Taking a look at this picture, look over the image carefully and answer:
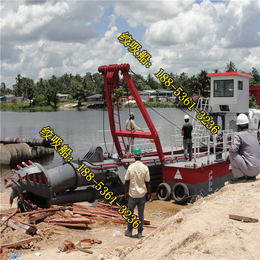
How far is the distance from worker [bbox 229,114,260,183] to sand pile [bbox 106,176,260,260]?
1.37 ft

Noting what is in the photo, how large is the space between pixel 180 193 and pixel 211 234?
8.07m

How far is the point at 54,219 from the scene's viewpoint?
8.70m

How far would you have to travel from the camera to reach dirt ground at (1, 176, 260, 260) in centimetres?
405

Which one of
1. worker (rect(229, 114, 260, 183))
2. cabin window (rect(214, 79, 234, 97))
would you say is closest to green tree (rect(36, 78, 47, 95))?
cabin window (rect(214, 79, 234, 97))

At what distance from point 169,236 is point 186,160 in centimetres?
855

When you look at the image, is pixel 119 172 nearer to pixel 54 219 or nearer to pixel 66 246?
pixel 54 219

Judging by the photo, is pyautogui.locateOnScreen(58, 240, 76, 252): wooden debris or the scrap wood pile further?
the scrap wood pile

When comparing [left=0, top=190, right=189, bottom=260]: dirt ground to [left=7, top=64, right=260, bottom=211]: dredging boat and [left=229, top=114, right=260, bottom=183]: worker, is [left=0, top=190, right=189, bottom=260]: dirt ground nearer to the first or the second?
[left=7, top=64, right=260, bottom=211]: dredging boat

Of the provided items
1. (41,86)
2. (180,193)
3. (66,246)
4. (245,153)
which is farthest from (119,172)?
(41,86)

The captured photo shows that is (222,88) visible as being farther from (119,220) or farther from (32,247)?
(32,247)

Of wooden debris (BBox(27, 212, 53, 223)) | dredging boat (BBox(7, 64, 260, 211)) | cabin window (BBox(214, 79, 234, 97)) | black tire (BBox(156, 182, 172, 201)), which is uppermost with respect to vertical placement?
cabin window (BBox(214, 79, 234, 97))

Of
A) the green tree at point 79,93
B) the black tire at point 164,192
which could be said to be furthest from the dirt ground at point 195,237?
the green tree at point 79,93

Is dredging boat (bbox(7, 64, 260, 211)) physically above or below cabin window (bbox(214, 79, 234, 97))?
below

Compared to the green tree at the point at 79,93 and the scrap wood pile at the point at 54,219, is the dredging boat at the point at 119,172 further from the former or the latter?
the green tree at the point at 79,93
